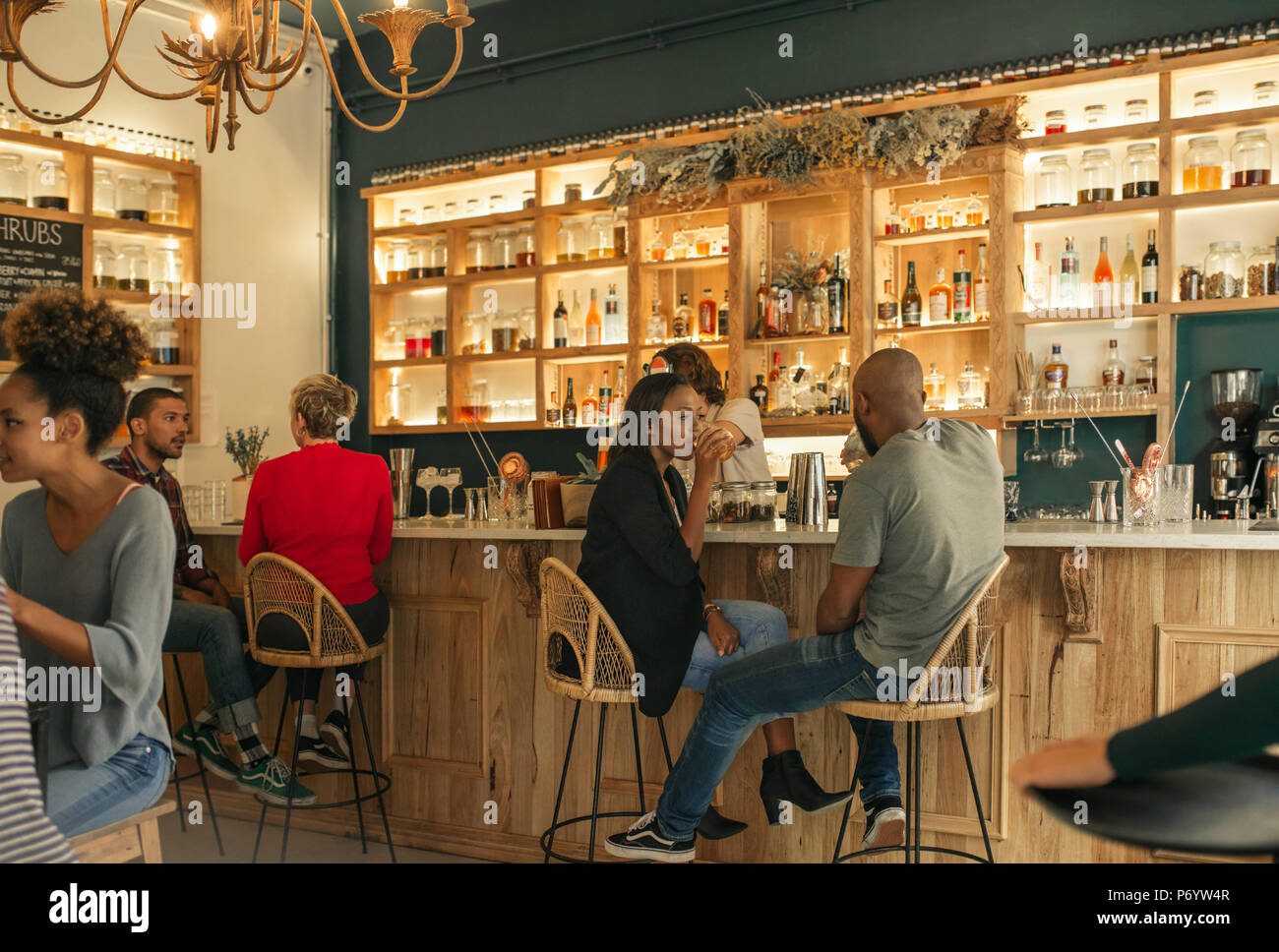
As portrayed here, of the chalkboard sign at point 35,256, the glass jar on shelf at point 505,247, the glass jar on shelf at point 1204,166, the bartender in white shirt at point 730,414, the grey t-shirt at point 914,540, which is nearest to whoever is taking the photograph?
the grey t-shirt at point 914,540

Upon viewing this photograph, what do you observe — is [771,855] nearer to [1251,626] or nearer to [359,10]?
[1251,626]

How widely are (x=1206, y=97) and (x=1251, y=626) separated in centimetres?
271

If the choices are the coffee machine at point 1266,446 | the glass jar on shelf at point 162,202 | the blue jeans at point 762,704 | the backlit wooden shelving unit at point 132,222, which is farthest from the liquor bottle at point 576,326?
the blue jeans at point 762,704

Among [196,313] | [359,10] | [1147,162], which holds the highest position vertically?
[359,10]

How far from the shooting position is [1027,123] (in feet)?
15.6

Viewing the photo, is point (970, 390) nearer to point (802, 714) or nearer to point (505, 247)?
point (802, 714)

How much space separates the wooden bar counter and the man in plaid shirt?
13.3 inches

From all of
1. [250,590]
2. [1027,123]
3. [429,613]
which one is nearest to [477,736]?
[429,613]

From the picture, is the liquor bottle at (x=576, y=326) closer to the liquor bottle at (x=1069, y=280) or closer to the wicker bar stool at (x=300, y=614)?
the liquor bottle at (x=1069, y=280)

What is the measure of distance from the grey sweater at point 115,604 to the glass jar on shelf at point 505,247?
432 centimetres

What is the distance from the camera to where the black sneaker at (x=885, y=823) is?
9.00 feet

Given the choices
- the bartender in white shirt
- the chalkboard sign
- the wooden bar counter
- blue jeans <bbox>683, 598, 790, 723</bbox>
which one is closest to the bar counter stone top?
the wooden bar counter

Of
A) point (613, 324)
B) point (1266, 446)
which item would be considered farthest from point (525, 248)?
point (1266, 446)

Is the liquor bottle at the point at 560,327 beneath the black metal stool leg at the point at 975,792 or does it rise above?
above
